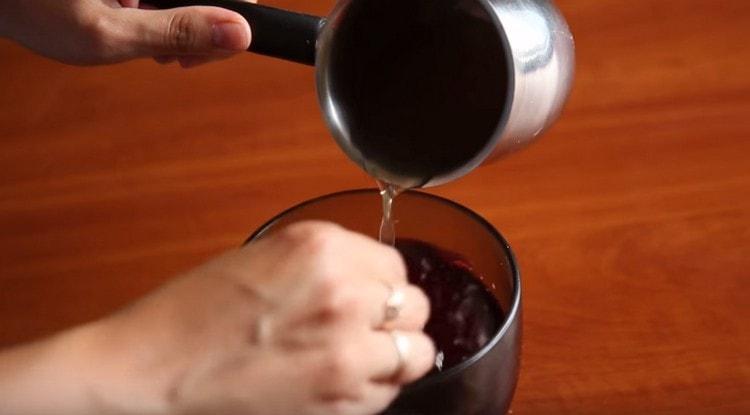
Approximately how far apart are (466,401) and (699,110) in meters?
0.42

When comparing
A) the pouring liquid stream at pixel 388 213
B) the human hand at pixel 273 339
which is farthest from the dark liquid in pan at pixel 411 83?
the human hand at pixel 273 339

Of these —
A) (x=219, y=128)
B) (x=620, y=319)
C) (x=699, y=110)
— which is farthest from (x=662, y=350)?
(x=219, y=128)

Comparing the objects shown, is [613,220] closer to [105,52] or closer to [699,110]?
[699,110]

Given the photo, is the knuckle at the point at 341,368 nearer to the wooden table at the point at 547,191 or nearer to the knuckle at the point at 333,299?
the knuckle at the point at 333,299

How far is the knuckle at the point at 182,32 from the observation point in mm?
730

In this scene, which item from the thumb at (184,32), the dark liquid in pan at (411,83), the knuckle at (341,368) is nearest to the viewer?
the knuckle at (341,368)

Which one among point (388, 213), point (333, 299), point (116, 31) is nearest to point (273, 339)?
point (333, 299)

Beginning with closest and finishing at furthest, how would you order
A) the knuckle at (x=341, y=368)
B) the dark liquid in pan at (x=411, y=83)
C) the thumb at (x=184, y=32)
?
1. the knuckle at (x=341, y=368)
2. the dark liquid in pan at (x=411, y=83)
3. the thumb at (x=184, y=32)

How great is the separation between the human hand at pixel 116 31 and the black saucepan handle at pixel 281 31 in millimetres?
20

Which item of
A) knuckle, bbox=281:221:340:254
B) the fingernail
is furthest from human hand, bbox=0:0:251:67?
knuckle, bbox=281:221:340:254

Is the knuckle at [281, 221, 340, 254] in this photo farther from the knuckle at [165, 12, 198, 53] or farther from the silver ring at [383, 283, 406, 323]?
the knuckle at [165, 12, 198, 53]

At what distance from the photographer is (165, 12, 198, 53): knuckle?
28.8 inches

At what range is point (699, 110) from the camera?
808 mm

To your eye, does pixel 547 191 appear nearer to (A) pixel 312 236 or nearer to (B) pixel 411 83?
(B) pixel 411 83
